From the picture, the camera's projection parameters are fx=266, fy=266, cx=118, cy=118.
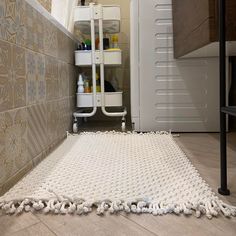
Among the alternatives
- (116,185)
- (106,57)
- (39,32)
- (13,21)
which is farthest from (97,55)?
(116,185)

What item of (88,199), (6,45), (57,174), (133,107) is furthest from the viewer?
(133,107)

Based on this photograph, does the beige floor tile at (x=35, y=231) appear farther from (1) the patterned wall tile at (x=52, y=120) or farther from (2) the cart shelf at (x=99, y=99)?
(2) the cart shelf at (x=99, y=99)

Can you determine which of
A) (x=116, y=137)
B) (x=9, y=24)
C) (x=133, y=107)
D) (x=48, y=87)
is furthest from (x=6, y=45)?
(x=133, y=107)

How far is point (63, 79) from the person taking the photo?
4.86ft

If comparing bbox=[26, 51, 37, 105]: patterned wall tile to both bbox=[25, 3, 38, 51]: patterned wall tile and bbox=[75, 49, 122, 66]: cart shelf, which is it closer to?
bbox=[25, 3, 38, 51]: patterned wall tile

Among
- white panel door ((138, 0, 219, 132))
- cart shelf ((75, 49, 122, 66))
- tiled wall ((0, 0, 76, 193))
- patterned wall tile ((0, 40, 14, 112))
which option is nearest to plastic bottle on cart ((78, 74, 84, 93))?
cart shelf ((75, 49, 122, 66))

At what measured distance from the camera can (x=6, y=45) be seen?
775mm

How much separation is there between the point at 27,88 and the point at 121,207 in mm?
545

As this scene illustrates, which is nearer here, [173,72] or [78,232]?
[78,232]

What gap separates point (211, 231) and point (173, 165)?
0.41m

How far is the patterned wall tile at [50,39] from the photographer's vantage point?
1183 millimetres

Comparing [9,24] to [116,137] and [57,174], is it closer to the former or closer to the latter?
[57,174]

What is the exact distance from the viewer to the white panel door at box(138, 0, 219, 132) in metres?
1.53

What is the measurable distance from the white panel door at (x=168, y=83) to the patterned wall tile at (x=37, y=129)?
0.66m
